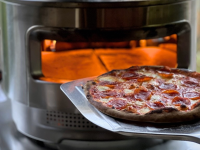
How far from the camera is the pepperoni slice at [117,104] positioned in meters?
1.47

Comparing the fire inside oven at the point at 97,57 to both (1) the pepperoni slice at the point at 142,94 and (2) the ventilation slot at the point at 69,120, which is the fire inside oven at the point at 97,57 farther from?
(1) the pepperoni slice at the point at 142,94

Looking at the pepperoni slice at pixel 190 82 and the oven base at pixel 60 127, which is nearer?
the pepperoni slice at pixel 190 82

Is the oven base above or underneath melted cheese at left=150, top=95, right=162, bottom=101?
underneath

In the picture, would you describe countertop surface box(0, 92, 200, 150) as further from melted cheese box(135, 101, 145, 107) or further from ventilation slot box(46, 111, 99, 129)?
melted cheese box(135, 101, 145, 107)

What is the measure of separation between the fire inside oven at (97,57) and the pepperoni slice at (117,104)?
60 cm

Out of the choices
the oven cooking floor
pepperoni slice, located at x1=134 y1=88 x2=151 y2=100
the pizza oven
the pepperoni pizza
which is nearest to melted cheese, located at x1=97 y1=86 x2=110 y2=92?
the pepperoni pizza

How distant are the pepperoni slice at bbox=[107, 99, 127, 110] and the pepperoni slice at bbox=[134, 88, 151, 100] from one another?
0.08 meters

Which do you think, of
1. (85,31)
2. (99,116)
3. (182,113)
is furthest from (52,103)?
(182,113)

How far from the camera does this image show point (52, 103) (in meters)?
2.08

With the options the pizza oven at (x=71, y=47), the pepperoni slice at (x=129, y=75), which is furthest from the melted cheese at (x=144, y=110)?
the pizza oven at (x=71, y=47)

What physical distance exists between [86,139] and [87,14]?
2.15 feet

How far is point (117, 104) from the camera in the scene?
1496 millimetres

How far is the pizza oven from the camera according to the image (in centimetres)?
196

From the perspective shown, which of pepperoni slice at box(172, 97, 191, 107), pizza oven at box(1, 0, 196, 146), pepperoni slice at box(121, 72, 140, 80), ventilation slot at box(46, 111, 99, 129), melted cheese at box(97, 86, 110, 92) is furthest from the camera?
ventilation slot at box(46, 111, 99, 129)
